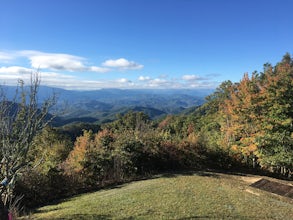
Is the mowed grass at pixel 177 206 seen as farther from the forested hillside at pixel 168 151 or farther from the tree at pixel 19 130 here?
the forested hillside at pixel 168 151

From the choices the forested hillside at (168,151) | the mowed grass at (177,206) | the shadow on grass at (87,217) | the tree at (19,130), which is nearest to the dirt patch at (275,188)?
the mowed grass at (177,206)

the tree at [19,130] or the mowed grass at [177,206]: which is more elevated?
the tree at [19,130]

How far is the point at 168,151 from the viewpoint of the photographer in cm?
1642

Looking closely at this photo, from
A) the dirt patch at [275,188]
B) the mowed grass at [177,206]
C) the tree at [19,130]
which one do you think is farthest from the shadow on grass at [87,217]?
the dirt patch at [275,188]

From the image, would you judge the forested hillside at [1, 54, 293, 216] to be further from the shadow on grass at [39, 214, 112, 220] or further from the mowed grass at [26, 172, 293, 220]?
the shadow on grass at [39, 214, 112, 220]

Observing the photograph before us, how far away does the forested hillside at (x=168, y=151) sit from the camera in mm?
11531

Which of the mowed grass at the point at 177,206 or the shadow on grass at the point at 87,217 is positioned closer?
the shadow on grass at the point at 87,217

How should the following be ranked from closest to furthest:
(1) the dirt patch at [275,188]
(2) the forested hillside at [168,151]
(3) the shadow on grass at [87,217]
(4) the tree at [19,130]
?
1. (4) the tree at [19,130]
2. (3) the shadow on grass at [87,217]
3. (1) the dirt patch at [275,188]
4. (2) the forested hillside at [168,151]

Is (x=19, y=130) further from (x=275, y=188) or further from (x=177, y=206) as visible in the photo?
(x=275, y=188)

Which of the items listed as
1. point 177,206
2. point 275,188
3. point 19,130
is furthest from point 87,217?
point 275,188

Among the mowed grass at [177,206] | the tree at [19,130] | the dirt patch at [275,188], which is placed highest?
the tree at [19,130]

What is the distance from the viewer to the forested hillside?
11.5 metres

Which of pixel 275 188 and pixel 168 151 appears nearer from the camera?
pixel 275 188

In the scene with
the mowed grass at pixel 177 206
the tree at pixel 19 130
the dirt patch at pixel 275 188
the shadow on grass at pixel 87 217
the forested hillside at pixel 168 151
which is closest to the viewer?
the tree at pixel 19 130
